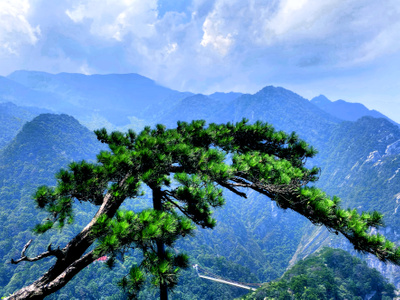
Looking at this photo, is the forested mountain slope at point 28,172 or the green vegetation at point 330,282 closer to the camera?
the green vegetation at point 330,282

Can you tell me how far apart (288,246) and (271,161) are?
465 ft

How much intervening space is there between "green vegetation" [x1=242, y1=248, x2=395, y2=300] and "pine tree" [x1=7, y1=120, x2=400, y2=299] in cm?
4709

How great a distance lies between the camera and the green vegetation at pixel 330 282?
42.6m

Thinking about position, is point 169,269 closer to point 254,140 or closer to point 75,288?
point 254,140

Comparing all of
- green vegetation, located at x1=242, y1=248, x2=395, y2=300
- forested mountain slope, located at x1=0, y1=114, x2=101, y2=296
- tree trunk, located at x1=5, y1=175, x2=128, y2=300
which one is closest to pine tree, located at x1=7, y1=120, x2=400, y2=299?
tree trunk, located at x1=5, y1=175, x2=128, y2=300

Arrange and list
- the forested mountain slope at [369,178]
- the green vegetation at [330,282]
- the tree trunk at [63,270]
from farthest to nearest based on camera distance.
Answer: the forested mountain slope at [369,178] < the green vegetation at [330,282] < the tree trunk at [63,270]

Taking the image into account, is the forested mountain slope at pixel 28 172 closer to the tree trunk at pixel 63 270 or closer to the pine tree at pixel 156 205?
the pine tree at pixel 156 205

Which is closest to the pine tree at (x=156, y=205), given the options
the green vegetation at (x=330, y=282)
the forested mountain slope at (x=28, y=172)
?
the green vegetation at (x=330, y=282)

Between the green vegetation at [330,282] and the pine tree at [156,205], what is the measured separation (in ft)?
154

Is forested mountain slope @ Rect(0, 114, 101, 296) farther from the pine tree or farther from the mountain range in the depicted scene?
the pine tree

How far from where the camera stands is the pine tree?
2424 mm

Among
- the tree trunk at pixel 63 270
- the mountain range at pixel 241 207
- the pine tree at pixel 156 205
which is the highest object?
the pine tree at pixel 156 205

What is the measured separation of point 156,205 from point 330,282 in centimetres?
5812

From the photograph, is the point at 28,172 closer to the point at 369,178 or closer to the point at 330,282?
the point at 330,282
